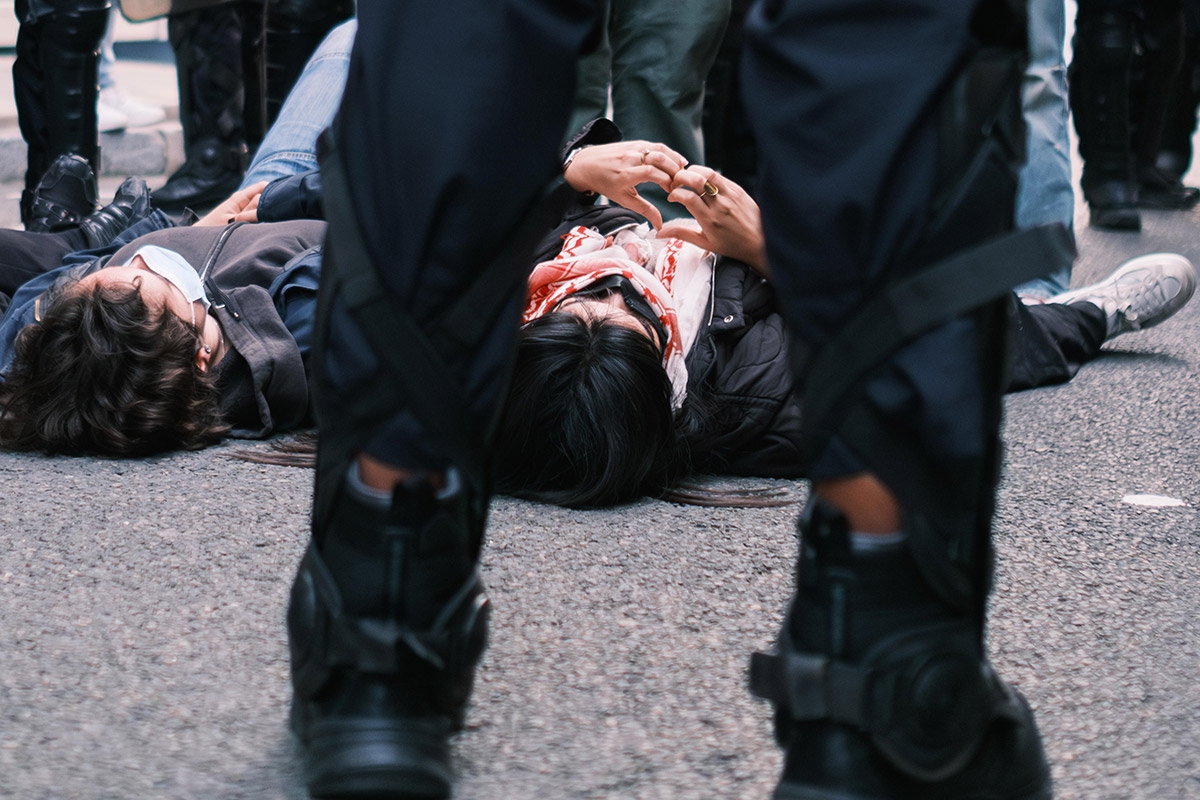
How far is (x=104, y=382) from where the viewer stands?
5.24 feet

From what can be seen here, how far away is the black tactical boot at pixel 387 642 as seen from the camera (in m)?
0.69

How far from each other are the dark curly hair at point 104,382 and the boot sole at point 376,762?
98cm

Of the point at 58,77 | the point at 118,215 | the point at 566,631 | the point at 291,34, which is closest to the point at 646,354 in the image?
the point at 566,631

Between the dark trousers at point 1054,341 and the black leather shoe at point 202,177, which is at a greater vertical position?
the dark trousers at point 1054,341

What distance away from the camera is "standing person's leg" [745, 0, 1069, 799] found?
0.61m

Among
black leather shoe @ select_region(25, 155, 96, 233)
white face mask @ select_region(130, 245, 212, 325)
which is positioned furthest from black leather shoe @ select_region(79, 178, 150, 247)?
white face mask @ select_region(130, 245, 212, 325)

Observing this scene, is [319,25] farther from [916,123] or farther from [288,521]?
[916,123]

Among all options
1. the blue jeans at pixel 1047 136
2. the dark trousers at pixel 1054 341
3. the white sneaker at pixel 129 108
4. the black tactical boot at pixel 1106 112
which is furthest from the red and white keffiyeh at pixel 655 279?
the white sneaker at pixel 129 108

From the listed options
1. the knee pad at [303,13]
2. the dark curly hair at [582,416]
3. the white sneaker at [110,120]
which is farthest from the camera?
the white sneaker at [110,120]

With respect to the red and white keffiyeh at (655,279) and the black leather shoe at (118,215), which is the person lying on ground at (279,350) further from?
the black leather shoe at (118,215)

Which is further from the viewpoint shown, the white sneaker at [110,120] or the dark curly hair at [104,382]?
the white sneaker at [110,120]

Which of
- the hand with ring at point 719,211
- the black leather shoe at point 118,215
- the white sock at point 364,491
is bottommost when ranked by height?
the black leather shoe at point 118,215

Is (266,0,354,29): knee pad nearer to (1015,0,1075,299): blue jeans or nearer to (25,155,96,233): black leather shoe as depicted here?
(25,155,96,233): black leather shoe

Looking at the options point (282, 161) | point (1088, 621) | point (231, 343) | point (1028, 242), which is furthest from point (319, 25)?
point (1028, 242)
